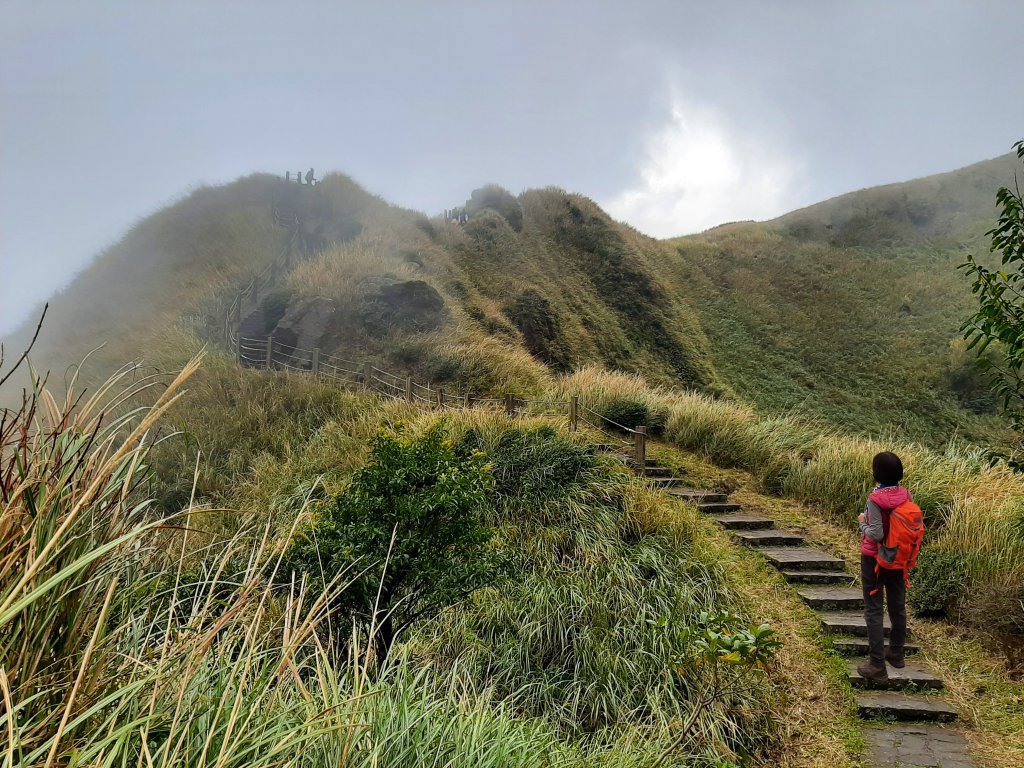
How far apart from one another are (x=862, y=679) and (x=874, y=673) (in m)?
0.13

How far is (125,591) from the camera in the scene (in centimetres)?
188

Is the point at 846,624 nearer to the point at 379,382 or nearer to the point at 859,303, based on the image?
the point at 379,382

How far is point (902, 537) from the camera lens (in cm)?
441

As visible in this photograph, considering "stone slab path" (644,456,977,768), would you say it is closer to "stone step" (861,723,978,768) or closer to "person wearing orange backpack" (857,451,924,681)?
"stone step" (861,723,978,768)

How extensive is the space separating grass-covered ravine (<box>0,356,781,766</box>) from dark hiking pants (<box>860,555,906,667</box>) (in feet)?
2.81

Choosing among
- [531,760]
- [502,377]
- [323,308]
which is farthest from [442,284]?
[531,760]

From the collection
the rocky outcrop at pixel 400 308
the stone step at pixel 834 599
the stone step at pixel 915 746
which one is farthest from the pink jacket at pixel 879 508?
the rocky outcrop at pixel 400 308

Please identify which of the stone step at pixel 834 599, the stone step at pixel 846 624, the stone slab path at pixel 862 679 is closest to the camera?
the stone slab path at pixel 862 679

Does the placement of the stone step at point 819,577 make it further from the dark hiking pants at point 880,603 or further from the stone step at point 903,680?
the dark hiking pants at point 880,603

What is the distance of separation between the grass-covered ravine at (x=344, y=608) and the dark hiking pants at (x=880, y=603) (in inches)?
33.7

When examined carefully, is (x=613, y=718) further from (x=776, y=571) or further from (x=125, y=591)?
(x=125, y=591)

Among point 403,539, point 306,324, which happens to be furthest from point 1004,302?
point 306,324

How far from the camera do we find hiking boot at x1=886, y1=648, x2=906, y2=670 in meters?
4.81

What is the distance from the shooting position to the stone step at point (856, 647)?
17.1 feet
